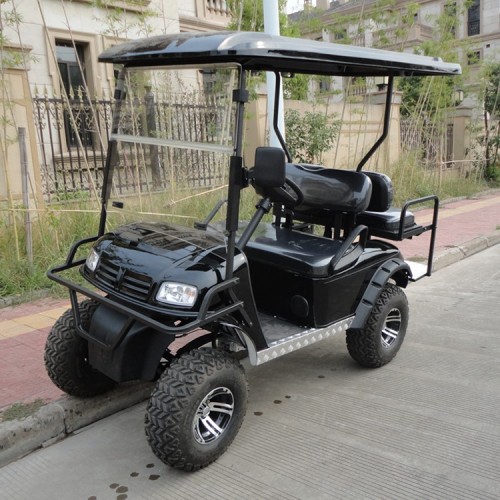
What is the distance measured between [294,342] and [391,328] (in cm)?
116

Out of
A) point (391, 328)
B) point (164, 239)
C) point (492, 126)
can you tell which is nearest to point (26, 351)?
point (164, 239)

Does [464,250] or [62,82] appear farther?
[464,250]

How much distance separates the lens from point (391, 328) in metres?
4.05

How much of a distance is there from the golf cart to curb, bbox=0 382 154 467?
10 cm

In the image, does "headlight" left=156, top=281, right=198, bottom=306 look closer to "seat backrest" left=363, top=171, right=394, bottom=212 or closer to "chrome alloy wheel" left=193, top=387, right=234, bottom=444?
"chrome alloy wheel" left=193, top=387, right=234, bottom=444

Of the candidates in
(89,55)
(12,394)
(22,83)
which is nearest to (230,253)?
(12,394)

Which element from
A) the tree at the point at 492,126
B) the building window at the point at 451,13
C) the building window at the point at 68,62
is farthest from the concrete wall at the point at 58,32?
the tree at the point at 492,126

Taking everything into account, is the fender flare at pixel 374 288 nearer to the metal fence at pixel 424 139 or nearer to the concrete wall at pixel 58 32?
the concrete wall at pixel 58 32

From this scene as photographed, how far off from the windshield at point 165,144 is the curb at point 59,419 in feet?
3.82

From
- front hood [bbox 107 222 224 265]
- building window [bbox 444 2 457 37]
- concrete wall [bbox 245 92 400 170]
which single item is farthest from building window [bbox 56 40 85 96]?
front hood [bbox 107 222 224 265]

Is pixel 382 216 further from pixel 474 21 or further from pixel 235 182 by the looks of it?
pixel 474 21

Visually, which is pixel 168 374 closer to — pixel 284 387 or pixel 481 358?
pixel 284 387

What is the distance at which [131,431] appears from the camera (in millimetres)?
3275

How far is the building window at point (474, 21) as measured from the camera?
120ft
